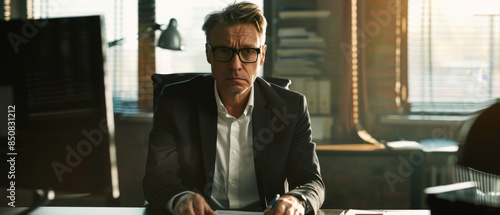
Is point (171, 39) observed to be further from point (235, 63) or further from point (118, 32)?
point (235, 63)

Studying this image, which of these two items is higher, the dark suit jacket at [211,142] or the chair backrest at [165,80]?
the chair backrest at [165,80]

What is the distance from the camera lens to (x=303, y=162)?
5.37ft

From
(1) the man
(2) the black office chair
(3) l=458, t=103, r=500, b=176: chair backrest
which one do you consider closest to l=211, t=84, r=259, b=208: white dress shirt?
(1) the man

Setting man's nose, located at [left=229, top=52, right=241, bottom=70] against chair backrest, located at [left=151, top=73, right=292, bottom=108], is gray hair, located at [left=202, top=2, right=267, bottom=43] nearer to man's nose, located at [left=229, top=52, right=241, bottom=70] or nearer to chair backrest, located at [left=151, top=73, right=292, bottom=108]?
man's nose, located at [left=229, top=52, right=241, bottom=70]

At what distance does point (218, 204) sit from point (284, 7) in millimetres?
2035

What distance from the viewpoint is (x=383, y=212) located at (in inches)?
52.9

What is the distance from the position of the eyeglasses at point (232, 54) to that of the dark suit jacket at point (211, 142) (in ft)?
0.50

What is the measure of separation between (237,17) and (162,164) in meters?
0.58

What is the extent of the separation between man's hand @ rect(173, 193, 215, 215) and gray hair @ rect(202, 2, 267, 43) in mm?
639

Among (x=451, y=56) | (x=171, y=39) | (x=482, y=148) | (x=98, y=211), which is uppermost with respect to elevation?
(x=171, y=39)

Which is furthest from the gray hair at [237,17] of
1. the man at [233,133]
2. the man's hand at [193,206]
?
the man's hand at [193,206]

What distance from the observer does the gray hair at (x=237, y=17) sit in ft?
5.42

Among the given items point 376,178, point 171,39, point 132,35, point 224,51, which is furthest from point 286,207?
point 132,35

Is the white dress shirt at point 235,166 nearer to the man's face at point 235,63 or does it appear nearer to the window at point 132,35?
the man's face at point 235,63
